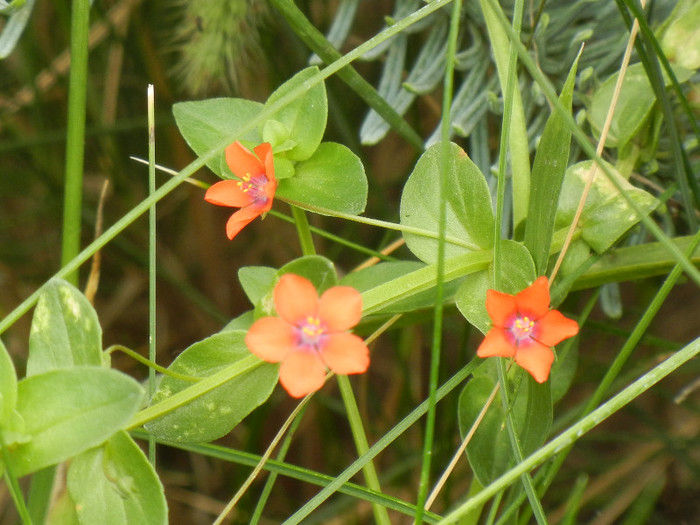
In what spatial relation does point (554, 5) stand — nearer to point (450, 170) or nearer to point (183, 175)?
point (450, 170)

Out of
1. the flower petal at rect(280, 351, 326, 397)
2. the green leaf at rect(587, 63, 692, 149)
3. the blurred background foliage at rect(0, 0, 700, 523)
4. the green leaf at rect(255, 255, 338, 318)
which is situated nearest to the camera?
the flower petal at rect(280, 351, 326, 397)

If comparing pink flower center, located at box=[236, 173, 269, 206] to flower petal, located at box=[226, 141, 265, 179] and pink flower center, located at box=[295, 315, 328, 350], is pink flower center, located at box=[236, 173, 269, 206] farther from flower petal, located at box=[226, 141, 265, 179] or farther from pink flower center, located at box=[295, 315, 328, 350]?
pink flower center, located at box=[295, 315, 328, 350]

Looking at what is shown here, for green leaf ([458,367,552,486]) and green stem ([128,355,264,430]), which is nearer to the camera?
green stem ([128,355,264,430])

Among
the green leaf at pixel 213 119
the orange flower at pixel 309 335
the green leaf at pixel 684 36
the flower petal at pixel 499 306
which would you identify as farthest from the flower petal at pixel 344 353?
the green leaf at pixel 684 36

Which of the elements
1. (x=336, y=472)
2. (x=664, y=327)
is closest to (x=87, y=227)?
(x=336, y=472)

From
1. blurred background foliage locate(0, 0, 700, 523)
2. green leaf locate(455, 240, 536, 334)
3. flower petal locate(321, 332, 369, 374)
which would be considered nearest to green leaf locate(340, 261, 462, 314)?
green leaf locate(455, 240, 536, 334)

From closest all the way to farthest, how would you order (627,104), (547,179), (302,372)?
(302,372) → (547,179) → (627,104)

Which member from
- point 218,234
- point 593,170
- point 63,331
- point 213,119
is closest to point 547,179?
point 593,170

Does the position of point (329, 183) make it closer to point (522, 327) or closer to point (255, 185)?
point (255, 185)

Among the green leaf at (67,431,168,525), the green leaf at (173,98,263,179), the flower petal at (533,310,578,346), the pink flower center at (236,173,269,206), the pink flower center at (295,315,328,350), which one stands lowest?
the green leaf at (67,431,168,525)
